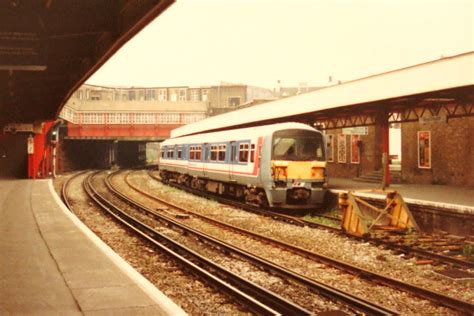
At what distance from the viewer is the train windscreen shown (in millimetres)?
Answer: 16109

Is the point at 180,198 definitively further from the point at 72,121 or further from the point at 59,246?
the point at 72,121

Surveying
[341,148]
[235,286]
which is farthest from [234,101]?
[235,286]

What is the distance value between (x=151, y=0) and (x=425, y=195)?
1225cm

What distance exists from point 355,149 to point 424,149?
5.47 meters

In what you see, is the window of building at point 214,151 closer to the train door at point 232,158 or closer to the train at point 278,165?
the train at point 278,165

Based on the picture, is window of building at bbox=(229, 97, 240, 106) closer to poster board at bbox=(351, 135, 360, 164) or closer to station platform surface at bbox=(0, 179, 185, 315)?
poster board at bbox=(351, 135, 360, 164)

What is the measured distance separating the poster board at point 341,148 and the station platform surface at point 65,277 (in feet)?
61.5

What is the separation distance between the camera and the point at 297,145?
16.4 m

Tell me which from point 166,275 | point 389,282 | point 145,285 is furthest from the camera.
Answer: point 166,275

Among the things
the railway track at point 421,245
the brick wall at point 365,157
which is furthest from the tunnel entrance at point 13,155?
the railway track at point 421,245

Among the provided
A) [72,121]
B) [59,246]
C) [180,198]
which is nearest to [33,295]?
[59,246]

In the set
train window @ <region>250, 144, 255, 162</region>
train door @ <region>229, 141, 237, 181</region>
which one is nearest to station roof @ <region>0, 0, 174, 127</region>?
train window @ <region>250, 144, 255, 162</region>

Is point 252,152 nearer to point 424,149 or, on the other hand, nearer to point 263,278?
point 263,278

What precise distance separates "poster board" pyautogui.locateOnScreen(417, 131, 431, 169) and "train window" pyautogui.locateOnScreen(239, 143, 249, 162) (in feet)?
29.2
